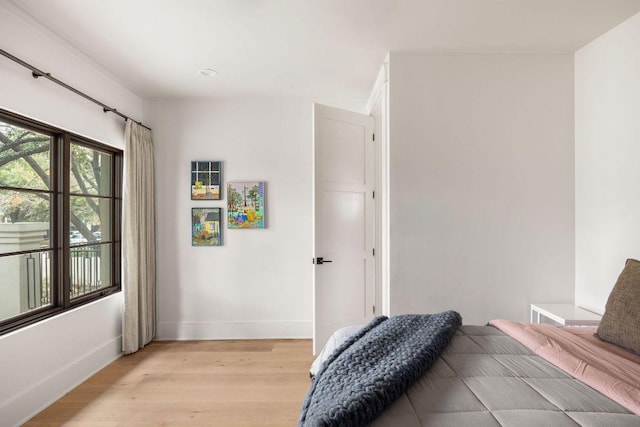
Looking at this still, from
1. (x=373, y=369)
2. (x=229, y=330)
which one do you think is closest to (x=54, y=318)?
(x=229, y=330)

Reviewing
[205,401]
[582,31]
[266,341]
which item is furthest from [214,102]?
[582,31]

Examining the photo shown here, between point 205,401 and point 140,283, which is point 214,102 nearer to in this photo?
point 140,283

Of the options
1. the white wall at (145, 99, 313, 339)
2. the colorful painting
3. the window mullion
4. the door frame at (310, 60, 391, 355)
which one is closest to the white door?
the door frame at (310, 60, 391, 355)

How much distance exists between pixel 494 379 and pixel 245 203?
9.81 feet

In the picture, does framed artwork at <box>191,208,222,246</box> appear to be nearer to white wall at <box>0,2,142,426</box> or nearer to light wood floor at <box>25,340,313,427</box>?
white wall at <box>0,2,142,426</box>

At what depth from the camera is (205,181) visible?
12.0 feet

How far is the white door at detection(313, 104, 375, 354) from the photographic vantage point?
2.93 m

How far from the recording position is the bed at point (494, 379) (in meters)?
0.91

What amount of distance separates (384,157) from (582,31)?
5.26 ft

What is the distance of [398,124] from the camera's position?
262cm

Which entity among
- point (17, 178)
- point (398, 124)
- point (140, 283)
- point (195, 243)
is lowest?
point (140, 283)

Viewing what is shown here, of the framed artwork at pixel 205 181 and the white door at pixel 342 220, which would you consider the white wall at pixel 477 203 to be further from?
the framed artwork at pixel 205 181

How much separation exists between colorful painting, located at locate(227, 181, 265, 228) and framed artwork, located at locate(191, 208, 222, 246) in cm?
14

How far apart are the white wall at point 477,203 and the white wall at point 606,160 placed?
12 centimetres
